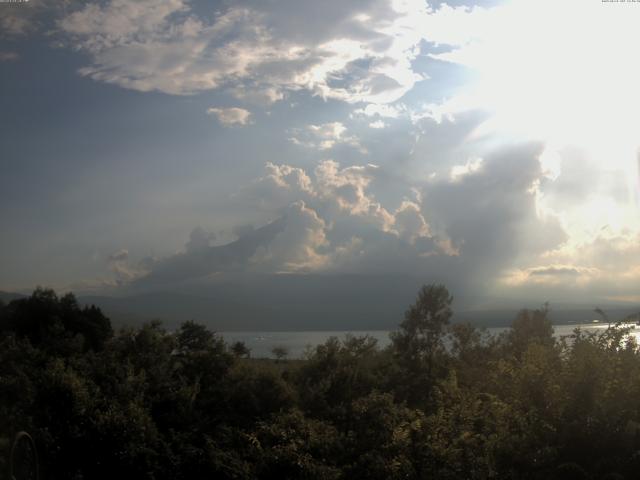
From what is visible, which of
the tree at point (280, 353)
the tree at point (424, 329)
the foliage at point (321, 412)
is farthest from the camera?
the tree at point (280, 353)

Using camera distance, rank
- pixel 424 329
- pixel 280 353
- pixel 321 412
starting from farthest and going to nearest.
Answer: pixel 280 353
pixel 424 329
pixel 321 412

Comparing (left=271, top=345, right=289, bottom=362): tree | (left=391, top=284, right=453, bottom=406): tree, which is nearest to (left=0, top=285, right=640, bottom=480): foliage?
(left=391, top=284, right=453, bottom=406): tree

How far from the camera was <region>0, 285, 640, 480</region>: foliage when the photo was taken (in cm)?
745

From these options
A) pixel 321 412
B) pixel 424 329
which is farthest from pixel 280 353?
pixel 321 412

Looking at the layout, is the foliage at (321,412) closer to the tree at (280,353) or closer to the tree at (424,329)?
the tree at (424,329)

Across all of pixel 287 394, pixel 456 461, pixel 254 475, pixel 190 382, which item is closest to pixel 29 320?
pixel 190 382

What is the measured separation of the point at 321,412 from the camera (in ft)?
51.3

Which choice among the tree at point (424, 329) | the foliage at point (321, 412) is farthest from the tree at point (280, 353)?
the foliage at point (321, 412)

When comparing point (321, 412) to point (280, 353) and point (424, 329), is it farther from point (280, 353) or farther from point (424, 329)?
point (280, 353)

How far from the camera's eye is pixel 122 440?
13391 millimetres

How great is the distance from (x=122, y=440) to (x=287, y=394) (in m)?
5.24

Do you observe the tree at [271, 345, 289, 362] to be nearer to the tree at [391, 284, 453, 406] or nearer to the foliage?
the tree at [391, 284, 453, 406]

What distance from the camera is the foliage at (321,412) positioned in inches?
293

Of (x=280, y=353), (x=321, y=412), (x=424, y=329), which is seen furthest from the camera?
(x=280, y=353)
